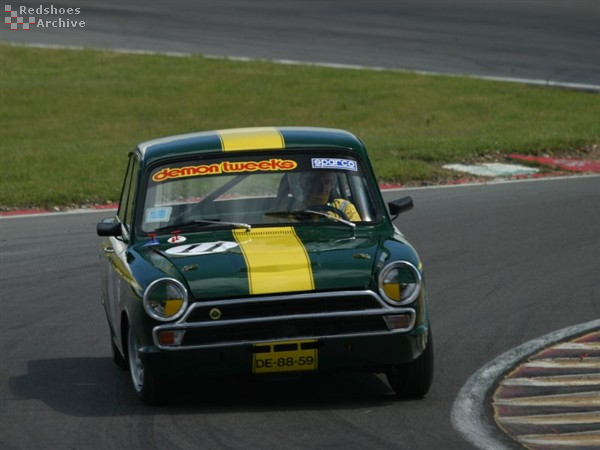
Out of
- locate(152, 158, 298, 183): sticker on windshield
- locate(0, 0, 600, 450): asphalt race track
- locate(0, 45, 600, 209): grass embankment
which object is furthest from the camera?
locate(0, 45, 600, 209): grass embankment

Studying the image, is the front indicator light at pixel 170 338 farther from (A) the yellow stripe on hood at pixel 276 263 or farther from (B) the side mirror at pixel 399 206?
(B) the side mirror at pixel 399 206

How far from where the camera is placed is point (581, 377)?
25.5 feet

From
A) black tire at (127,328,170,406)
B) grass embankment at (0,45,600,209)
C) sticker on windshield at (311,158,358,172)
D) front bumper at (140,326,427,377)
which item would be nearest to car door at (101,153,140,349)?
black tire at (127,328,170,406)

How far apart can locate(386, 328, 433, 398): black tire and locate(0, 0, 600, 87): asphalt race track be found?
17475 mm

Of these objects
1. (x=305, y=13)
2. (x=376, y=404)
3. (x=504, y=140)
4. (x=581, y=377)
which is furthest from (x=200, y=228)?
(x=305, y=13)

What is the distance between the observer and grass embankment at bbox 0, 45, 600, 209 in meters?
17.5

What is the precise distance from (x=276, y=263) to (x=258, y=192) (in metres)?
1.17

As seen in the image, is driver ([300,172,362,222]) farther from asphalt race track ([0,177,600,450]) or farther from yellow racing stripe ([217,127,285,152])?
asphalt race track ([0,177,600,450])

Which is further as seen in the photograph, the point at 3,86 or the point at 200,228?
the point at 3,86

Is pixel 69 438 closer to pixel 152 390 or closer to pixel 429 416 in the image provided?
pixel 152 390

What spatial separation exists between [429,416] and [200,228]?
1.91 m

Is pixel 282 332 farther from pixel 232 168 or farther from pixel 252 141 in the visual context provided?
pixel 252 141

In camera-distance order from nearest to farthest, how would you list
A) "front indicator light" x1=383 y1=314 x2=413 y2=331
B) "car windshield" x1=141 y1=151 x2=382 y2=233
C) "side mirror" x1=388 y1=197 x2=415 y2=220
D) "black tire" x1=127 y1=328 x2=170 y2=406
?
"front indicator light" x1=383 y1=314 x2=413 y2=331, "black tire" x1=127 y1=328 x2=170 y2=406, "car windshield" x1=141 y1=151 x2=382 y2=233, "side mirror" x1=388 y1=197 x2=415 y2=220

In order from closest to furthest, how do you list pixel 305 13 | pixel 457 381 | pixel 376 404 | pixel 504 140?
1. pixel 376 404
2. pixel 457 381
3. pixel 504 140
4. pixel 305 13
